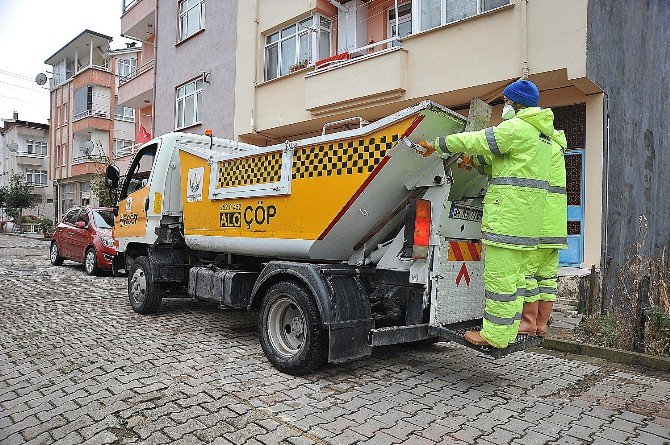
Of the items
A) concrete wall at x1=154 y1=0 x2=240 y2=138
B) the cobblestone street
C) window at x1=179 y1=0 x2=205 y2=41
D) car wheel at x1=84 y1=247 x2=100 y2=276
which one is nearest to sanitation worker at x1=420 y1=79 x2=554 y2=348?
the cobblestone street

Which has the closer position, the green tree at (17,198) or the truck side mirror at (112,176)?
the truck side mirror at (112,176)

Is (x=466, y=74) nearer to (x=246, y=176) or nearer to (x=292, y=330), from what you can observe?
(x=246, y=176)

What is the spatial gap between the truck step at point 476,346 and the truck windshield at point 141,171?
485 centimetres

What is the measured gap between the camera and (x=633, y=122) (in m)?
10.8

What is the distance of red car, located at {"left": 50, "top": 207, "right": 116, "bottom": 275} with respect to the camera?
38.5ft

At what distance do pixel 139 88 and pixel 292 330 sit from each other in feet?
67.0

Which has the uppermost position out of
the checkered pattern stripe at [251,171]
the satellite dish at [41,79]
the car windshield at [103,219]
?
the satellite dish at [41,79]

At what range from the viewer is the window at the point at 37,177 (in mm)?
49406

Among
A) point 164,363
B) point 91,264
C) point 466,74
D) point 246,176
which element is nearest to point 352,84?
point 466,74

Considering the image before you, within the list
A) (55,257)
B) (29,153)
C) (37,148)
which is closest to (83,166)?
(29,153)

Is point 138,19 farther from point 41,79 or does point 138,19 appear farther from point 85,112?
point 41,79

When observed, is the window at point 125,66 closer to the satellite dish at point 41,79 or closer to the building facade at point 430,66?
the satellite dish at point 41,79

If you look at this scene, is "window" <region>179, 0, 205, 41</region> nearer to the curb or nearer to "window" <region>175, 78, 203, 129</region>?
"window" <region>175, 78, 203, 129</region>

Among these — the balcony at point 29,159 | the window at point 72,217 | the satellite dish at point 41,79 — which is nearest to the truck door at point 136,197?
the window at point 72,217
